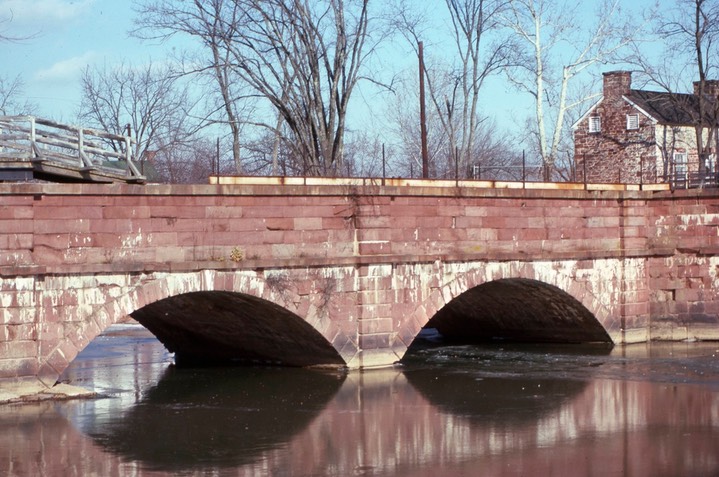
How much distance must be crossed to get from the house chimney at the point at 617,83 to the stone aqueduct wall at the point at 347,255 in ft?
69.1

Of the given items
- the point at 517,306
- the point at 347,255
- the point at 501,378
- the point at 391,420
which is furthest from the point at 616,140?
the point at 391,420

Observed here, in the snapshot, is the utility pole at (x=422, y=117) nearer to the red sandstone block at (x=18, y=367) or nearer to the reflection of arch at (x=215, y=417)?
the reflection of arch at (x=215, y=417)

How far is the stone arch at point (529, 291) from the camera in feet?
66.1

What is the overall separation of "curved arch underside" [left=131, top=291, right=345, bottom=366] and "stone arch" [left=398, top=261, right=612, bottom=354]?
179cm

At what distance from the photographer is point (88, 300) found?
1644cm

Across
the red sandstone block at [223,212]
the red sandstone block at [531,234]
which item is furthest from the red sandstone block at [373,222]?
the red sandstone block at [531,234]

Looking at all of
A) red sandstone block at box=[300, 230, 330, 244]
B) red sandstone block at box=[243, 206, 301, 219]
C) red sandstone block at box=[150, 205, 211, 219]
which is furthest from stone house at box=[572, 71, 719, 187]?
red sandstone block at box=[150, 205, 211, 219]

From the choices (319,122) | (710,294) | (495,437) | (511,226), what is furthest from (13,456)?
(319,122)

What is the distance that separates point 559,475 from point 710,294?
12.7 metres

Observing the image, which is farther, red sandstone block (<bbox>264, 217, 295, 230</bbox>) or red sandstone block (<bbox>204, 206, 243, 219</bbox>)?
red sandstone block (<bbox>264, 217, 295, 230</bbox>)

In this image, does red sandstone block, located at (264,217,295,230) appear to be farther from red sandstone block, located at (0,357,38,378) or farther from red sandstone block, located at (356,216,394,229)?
red sandstone block, located at (0,357,38,378)

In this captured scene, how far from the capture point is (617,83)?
4444 centimetres

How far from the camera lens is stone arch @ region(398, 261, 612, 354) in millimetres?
20156

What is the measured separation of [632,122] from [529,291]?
74.6ft
